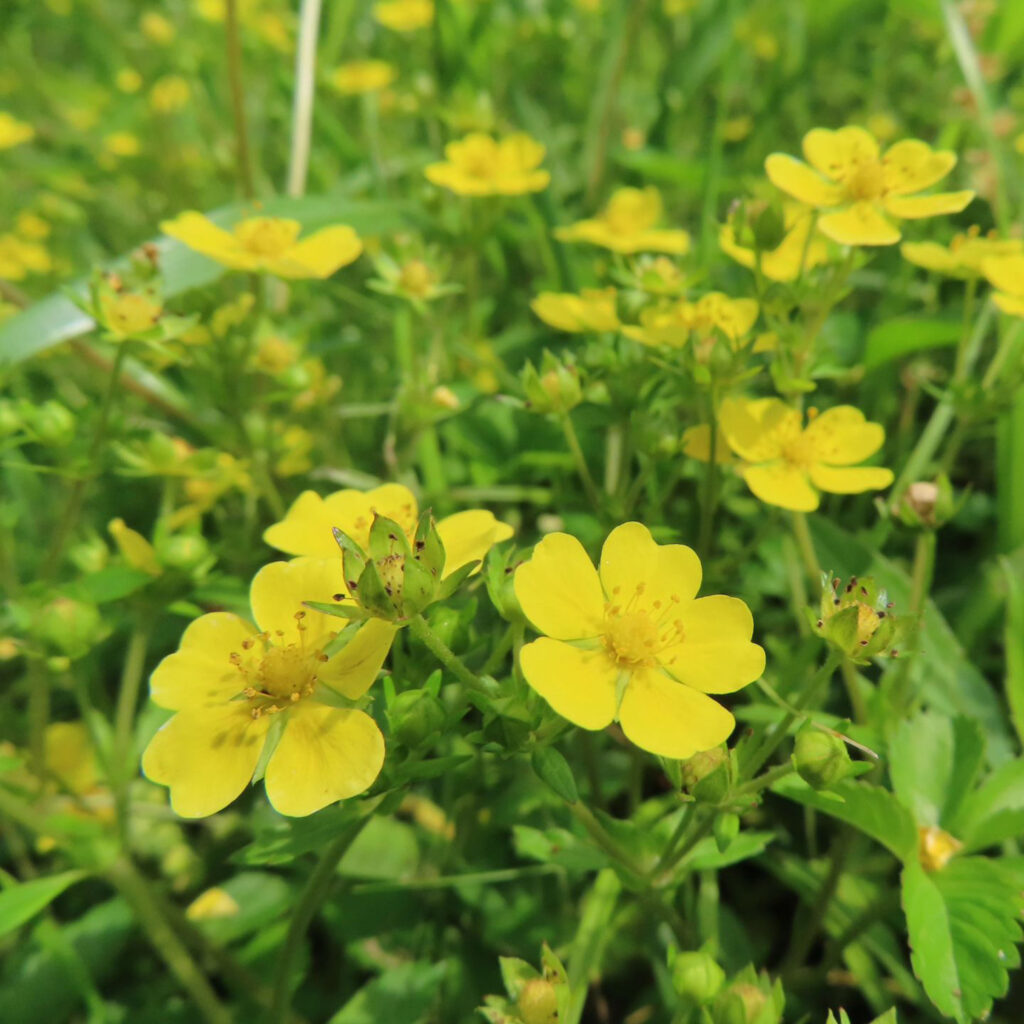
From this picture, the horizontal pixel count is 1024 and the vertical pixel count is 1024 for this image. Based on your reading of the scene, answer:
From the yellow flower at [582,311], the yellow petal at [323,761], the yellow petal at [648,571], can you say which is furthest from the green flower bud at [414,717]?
the yellow flower at [582,311]

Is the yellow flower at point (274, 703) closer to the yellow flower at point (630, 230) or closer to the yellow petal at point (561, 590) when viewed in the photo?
the yellow petal at point (561, 590)

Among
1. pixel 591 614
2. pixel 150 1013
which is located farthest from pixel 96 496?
pixel 591 614

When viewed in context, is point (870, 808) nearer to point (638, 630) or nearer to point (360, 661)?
point (638, 630)

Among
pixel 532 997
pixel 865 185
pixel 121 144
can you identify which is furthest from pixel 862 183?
pixel 121 144

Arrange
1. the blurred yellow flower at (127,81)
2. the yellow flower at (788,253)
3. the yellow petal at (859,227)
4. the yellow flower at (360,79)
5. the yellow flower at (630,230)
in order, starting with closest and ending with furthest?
the yellow petal at (859,227) → the yellow flower at (788,253) → the yellow flower at (630,230) → the yellow flower at (360,79) → the blurred yellow flower at (127,81)

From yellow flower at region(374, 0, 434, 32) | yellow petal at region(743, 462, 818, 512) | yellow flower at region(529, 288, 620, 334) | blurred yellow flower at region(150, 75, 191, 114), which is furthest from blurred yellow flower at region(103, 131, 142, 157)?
yellow petal at region(743, 462, 818, 512)

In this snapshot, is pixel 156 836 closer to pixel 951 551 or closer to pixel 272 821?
pixel 272 821
